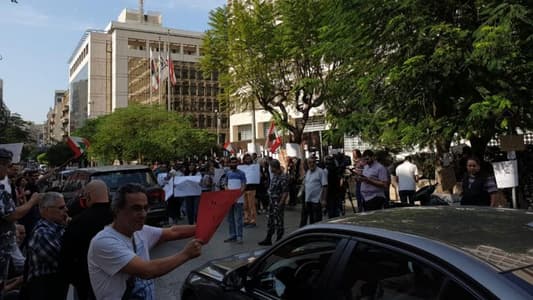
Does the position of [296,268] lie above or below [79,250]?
below

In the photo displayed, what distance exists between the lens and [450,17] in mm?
11133

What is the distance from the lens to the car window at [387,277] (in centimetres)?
217

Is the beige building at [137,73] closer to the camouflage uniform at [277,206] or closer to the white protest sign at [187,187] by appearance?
the white protest sign at [187,187]

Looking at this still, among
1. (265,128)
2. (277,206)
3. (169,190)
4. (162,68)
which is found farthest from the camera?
(162,68)

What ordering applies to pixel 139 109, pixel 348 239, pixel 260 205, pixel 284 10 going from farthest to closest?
1. pixel 139 109
2. pixel 284 10
3. pixel 260 205
4. pixel 348 239

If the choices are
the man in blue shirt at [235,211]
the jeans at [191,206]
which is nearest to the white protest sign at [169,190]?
the jeans at [191,206]

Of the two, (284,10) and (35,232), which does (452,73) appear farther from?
(284,10)

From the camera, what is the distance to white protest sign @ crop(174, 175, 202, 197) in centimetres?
1250

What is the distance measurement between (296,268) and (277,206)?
6.32 meters

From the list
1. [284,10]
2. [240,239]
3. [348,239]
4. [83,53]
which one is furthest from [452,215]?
[83,53]

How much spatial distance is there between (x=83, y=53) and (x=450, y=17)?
130 m

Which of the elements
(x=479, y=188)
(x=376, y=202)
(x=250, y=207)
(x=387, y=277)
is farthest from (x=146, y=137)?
(x=387, y=277)

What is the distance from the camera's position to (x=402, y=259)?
7.64 feet

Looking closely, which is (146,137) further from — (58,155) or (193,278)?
(193,278)
